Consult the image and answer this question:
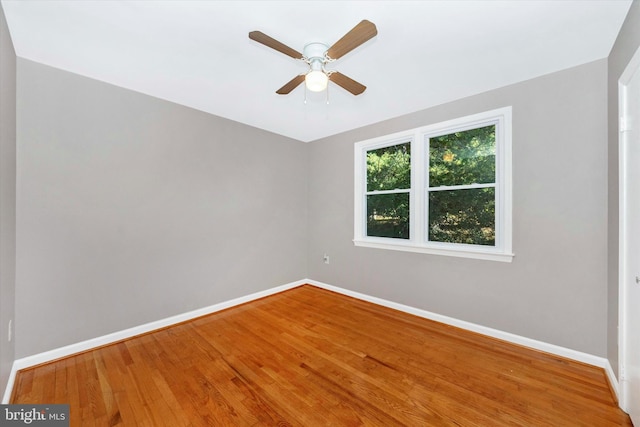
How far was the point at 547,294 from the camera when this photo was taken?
2307 mm

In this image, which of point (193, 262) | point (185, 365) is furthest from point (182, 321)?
point (185, 365)

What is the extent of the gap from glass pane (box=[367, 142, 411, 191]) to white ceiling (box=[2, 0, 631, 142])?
773 millimetres

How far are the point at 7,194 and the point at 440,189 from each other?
384 centimetres

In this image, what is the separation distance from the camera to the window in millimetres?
2607

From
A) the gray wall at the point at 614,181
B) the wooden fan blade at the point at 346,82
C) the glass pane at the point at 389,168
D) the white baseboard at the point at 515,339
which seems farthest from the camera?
the glass pane at the point at 389,168

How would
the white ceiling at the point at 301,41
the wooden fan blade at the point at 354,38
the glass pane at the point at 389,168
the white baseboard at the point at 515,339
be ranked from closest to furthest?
the wooden fan blade at the point at 354,38 < the white ceiling at the point at 301,41 < the white baseboard at the point at 515,339 < the glass pane at the point at 389,168

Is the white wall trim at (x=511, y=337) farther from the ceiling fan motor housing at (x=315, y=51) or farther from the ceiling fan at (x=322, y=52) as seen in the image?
the ceiling fan motor housing at (x=315, y=51)

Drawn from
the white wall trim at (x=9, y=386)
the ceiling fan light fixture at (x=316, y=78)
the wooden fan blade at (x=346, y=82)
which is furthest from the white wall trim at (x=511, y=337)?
the white wall trim at (x=9, y=386)

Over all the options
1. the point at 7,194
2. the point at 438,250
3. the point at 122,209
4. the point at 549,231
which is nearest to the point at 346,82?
the point at 438,250

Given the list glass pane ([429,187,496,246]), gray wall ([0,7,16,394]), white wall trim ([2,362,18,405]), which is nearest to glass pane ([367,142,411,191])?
glass pane ([429,187,496,246])

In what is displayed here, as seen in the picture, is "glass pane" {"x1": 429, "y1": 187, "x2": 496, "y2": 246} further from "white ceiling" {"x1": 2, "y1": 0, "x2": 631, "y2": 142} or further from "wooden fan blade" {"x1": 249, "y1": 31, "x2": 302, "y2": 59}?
"wooden fan blade" {"x1": 249, "y1": 31, "x2": 302, "y2": 59}

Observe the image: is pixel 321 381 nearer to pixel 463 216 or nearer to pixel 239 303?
pixel 239 303

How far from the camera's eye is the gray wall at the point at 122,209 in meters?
2.14

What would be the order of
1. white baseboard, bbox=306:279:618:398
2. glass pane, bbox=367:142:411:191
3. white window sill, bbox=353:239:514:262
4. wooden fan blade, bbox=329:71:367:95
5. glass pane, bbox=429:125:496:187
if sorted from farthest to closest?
glass pane, bbox=367:142:411:191 → glass pane, bbox=429:125:496:187 → white window sill, bbox=353:239:514:262 → white baseboard, bbox=306:279:618:398 → wooden fan blade, bbox=329:71:367:95
